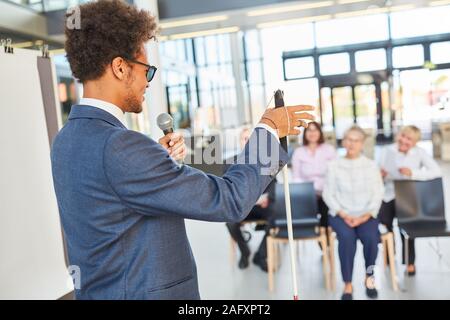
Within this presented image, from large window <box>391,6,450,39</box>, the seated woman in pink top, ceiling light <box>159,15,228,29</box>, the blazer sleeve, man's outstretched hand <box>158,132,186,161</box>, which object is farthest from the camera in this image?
ceiling light <box>159,15,228,29</box>

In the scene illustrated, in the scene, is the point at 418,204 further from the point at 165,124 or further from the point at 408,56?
the point at 408,56

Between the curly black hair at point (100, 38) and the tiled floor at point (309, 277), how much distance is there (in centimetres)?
282

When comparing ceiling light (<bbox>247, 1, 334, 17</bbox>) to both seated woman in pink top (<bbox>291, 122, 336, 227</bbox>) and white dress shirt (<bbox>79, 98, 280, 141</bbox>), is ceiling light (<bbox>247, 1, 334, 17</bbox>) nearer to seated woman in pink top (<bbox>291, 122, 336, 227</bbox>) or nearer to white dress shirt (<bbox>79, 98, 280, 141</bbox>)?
seated woman in pink top (<bbox>291, 122, 336, 227</bbox>)

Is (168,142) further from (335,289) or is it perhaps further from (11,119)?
(335,289)

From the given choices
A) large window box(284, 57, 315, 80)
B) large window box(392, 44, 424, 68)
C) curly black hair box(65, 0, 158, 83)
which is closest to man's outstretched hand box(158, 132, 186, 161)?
curly black hair box(65, 0, 158, 83)

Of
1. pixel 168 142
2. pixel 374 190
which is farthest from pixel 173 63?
pixel 168 142

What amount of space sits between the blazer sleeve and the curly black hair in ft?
0.68

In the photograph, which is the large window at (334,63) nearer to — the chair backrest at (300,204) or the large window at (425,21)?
the large window at (425,21)

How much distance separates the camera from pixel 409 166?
4.11m

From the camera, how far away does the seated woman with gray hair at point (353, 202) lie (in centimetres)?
357

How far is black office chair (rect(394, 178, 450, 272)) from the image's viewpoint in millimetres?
3795

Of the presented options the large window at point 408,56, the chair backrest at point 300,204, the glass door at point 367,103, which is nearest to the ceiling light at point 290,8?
the chair backrest at point 300,204

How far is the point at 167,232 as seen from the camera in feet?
3.52
